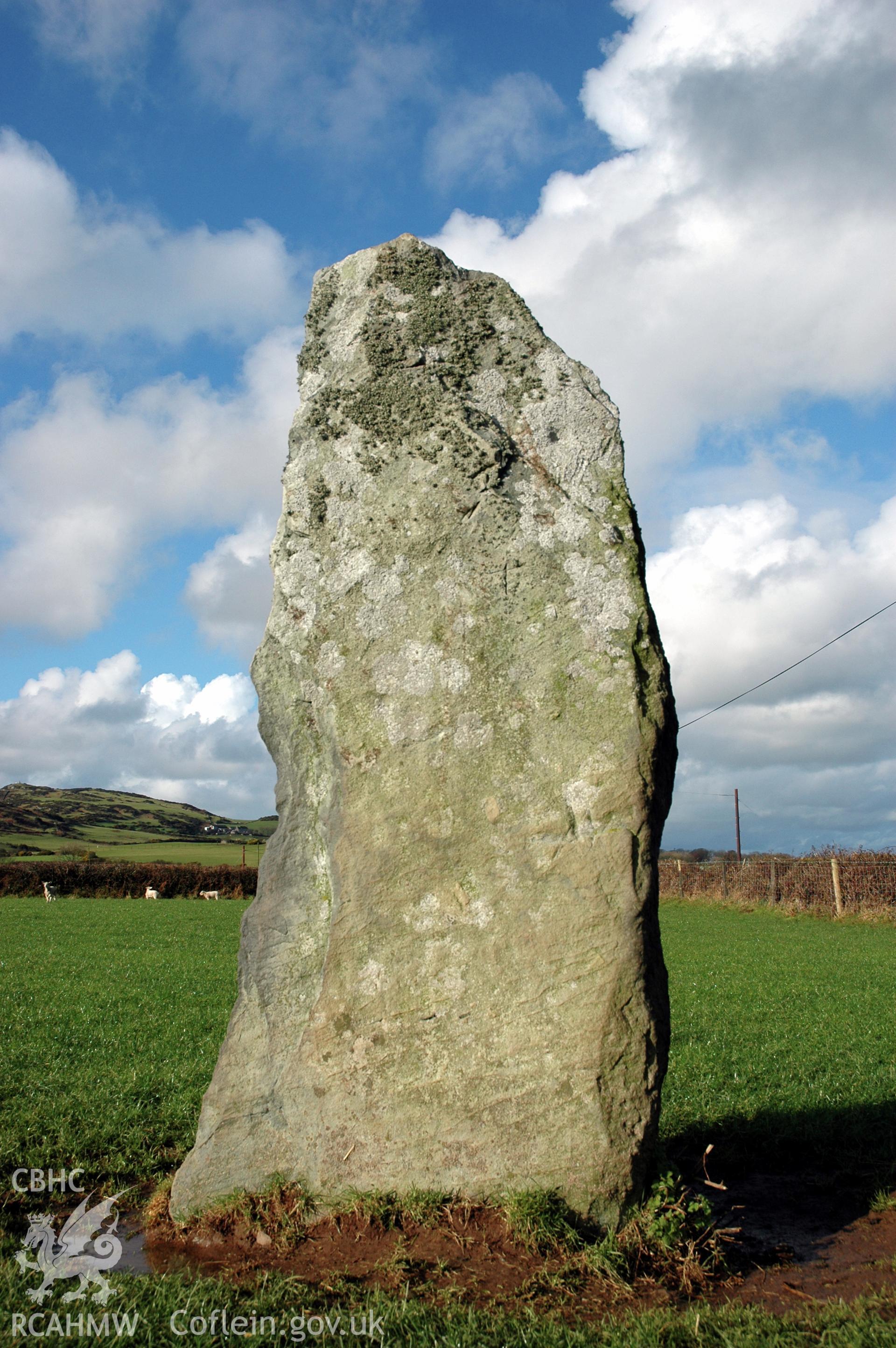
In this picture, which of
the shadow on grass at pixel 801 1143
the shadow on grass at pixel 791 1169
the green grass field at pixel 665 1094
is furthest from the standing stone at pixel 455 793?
the shadow on grass at pixel 801 1143

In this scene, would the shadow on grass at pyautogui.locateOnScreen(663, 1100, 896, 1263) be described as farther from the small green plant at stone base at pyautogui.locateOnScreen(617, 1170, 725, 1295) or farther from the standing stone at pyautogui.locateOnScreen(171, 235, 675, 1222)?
the standing stone at pyautogui.locateOnScreen(171, 235, 675, 1222)

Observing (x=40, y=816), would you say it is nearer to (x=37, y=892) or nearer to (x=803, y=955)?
(x=37, y=892)

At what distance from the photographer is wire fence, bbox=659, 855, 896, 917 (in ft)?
86.0

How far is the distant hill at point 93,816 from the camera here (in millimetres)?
84125

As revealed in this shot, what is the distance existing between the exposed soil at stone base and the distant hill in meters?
75.7

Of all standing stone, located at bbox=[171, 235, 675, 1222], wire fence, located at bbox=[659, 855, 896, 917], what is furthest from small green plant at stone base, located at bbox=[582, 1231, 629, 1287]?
wire fence, located at bbox=[659, 855, 896, 917]

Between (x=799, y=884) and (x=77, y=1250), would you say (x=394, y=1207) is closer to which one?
(x=77, y=1250)

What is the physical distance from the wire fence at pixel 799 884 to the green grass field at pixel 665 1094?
35.7ft

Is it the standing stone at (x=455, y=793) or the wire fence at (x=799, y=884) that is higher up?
the standing stone at (x=455, y=793)

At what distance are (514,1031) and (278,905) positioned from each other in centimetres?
134

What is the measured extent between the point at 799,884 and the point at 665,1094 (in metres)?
25.1

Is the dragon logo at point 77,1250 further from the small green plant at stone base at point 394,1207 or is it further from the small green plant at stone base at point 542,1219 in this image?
the small green plant at stone base at point 542,1219

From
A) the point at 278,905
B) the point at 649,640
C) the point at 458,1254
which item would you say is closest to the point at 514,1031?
the point at 458,1254

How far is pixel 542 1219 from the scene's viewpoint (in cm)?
371
